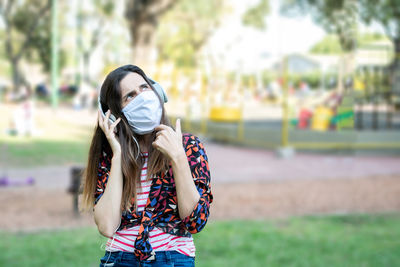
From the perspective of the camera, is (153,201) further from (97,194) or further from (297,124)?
(297,124)

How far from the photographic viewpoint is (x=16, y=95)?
33.0m

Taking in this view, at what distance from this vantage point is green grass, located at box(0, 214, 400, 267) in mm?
5422

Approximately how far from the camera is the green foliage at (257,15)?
39.3 metres

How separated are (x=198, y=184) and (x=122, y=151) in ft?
1.07

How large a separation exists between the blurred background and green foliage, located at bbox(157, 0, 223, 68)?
601 inches

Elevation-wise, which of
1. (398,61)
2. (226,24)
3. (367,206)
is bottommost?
(367,206)

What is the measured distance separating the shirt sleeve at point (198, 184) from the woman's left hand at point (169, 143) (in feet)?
0.35

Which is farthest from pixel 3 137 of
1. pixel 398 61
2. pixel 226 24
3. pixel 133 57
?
pixel 226 24

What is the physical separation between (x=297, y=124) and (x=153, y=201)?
13.8 m

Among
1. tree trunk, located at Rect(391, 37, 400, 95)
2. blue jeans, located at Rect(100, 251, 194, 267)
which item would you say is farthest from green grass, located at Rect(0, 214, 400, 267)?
tree trunk, located at Rect(391, 37, 400, 95)

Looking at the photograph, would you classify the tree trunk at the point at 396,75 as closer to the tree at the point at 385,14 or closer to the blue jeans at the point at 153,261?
the tree at the point at 385,14

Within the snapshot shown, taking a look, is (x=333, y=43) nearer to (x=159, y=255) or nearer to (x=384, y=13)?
(x=384, y=13)

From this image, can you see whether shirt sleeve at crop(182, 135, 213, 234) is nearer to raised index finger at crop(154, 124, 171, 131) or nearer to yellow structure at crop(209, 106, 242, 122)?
raised index finger at crop(154, 124, 171, 131)

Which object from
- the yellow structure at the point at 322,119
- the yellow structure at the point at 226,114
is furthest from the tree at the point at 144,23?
the yellow structure at the point at 322,119
